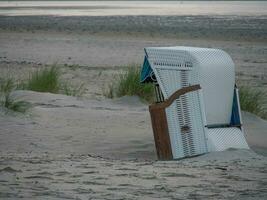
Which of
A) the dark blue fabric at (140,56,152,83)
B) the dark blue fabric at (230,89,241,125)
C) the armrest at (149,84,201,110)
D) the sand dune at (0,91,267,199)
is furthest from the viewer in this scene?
the dark blue fabric at (140,56,152,83)

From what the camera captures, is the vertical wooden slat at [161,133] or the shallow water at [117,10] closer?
the vertical wooden slat at [161,133]

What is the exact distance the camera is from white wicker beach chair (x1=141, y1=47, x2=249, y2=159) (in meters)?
8.83

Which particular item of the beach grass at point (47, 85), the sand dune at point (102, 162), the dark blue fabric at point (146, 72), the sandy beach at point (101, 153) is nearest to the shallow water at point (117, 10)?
the sandy beach at point (101, 153)

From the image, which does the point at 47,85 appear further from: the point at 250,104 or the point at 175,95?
the point at 175,95

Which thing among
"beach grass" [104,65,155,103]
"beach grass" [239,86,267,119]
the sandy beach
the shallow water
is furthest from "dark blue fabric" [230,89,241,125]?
the shallow water

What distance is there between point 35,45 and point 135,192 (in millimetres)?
21750

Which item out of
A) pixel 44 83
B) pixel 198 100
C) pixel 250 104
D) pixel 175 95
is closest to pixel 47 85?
pixel 44 83

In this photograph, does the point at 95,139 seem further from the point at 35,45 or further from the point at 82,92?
the point at 35,45

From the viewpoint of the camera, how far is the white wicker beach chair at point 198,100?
883 cm

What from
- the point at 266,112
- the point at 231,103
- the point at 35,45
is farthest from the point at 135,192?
the point at 35,45

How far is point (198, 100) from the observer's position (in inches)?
347

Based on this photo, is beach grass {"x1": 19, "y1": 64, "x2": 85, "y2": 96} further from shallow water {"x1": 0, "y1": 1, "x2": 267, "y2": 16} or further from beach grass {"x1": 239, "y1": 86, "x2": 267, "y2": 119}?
shallow water {"x1": 0, "y1": 1, "x2": 267, "y2": 16}

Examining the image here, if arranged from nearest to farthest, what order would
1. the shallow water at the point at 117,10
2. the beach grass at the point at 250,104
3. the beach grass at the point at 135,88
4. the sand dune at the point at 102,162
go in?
the sand dune at the point at 102,162 → the beach grass at the point at 250,104 → the beach grass at the point at 135,88 → the shallow water at the point at 117,10

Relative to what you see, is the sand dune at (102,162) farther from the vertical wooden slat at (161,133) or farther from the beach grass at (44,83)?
the beach grass at (44,83)
